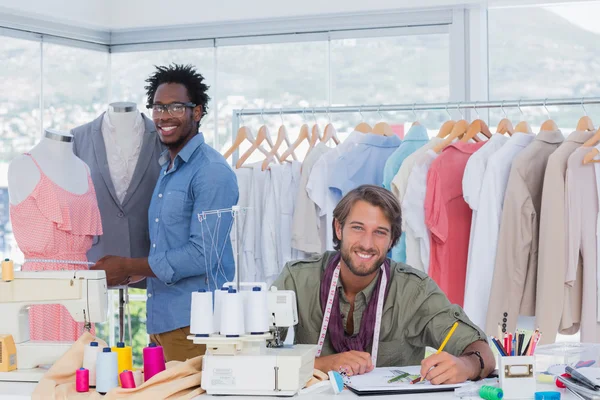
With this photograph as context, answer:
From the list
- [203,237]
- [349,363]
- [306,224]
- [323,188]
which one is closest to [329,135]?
[323,188]

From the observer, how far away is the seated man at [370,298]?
2844mm

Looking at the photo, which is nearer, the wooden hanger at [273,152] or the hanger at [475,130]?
the hanger at [475,130]

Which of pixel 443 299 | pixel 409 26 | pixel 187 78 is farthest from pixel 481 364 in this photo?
pixel 409 26

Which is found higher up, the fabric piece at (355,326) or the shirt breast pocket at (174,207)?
the shirt breast pocket at (174,207)

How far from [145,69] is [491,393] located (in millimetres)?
3842

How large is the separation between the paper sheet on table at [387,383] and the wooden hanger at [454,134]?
1.68 m

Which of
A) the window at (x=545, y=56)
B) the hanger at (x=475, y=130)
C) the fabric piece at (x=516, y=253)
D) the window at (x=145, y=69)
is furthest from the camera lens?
the window at (x=145, y=69)

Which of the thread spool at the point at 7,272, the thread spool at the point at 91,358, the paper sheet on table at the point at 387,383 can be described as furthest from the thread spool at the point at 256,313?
the thread spool at the point at 7,272

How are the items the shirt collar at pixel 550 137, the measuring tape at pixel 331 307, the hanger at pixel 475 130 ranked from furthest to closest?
the hanger at pixel 475 130, the shirt collar at pixel 550 137, the measuring tape at pixel 331 307

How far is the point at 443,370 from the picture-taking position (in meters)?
2.41

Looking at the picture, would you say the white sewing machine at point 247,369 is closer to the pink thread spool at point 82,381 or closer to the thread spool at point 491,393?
the pink thread spool at point 82,381

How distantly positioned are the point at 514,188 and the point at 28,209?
2.04 meters

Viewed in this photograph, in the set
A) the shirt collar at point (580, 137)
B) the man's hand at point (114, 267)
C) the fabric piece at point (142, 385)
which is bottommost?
the fabric piece at point (142, 385)

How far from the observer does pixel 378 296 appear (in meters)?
2.87
